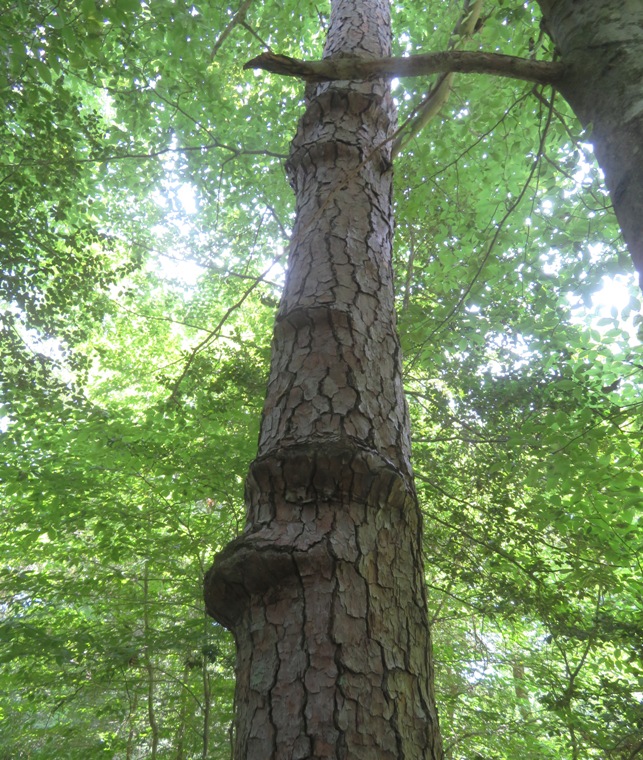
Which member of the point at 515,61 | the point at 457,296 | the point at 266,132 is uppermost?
the point at 266,132

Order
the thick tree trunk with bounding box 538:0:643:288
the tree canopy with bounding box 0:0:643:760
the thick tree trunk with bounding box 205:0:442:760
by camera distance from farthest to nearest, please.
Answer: the tree canopy with bounding box 0:0:643:760
the thick tree trunk with bounding box 538:0:643:288
the thick tree trunk with bounding box 205:0:442:760

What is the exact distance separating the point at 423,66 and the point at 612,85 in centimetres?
44

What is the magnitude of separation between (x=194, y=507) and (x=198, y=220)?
4.21 metres

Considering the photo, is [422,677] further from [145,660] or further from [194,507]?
[194,507]

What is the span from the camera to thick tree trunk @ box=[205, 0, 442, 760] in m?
0.90

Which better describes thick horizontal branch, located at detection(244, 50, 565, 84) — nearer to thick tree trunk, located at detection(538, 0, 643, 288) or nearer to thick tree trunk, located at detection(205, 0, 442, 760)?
thick tree trunk, located at detection(538, 0, 643, 288)

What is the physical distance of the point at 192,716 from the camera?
14.5ft

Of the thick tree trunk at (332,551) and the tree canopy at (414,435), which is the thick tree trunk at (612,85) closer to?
the thick tree trunk at (332,551)

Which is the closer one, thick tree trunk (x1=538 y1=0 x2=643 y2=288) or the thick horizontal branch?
thick tree trunk (x1=538 y1=0 x2=643 y2=288)

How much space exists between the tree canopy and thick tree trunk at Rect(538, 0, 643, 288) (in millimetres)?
1641

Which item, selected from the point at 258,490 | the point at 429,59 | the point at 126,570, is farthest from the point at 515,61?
the point at 126,570

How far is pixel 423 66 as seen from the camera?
4.20 feet

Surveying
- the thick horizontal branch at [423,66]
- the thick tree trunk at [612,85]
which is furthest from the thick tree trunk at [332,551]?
the thick tree trunk at [612,85]

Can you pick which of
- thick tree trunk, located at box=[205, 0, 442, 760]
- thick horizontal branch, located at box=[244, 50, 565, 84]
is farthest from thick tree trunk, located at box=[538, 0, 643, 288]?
thick tree trunk, located at box=[205, 0, 442, 760]
